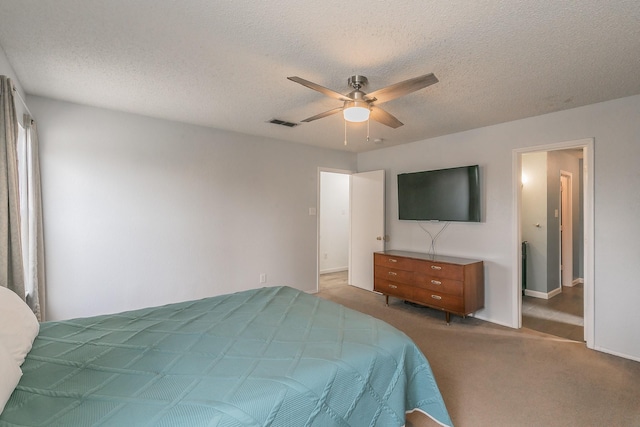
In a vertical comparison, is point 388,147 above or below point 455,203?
above

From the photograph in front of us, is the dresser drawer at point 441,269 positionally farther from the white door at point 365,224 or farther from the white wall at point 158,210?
the white wall at point 158,210

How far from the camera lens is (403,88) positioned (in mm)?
1978

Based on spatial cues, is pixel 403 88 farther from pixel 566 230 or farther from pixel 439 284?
pixel 566 230

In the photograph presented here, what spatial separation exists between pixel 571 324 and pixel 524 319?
0.47m

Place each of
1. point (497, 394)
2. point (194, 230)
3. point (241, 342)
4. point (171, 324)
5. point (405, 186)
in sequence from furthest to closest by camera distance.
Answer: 1. point (405, 186)
2. point (194, 230)
3. point (497, 394)
4. point (171, 324)
5. point (241, 342)

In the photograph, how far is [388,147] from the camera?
4.93 metres

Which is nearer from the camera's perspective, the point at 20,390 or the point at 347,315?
the point at 20,390

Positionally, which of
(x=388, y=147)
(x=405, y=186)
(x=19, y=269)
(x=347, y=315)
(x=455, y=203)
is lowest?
(x=347, y=315)

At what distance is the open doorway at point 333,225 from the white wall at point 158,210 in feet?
6.02

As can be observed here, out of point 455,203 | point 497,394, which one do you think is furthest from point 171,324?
point 455,203

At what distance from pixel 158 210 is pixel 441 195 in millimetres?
3668

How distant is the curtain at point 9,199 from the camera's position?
6.26 ft

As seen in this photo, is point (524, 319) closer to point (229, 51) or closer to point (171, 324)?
point (171, 324)

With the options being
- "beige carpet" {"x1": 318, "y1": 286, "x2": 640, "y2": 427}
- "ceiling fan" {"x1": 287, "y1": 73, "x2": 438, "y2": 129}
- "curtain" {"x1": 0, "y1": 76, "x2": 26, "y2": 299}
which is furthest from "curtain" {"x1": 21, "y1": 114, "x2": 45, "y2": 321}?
"beige carpet" {"x1": 318, "y1": 286, "x2": 640, "y2": 427}
